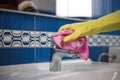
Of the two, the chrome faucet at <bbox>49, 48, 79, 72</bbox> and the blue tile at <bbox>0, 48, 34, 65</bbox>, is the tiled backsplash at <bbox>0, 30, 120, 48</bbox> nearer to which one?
the blue tile at <bbox>0, 48, 34, 65</bbox>

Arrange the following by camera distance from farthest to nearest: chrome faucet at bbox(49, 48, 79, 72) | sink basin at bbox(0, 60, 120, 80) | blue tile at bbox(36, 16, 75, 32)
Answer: blue tile at bbox(36, 16, 75, 32) < chrome faucet at bbox(49, 48, 79, 72) < sink basin at bbox(0, 60, 120, 80)

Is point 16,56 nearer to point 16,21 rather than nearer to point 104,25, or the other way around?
point 16,21

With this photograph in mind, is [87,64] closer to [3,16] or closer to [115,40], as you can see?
[115,40]

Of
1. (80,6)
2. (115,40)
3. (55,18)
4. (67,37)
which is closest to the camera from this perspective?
(67,37)

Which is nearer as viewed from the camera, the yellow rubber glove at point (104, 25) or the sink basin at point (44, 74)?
the yellow rubber glove at point (104, 25)

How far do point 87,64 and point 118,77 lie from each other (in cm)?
27

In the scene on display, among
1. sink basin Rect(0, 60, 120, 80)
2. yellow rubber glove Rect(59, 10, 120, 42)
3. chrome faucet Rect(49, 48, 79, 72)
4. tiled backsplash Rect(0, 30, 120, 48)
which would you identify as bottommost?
sink basin Rect(0, 60, 120, 80)

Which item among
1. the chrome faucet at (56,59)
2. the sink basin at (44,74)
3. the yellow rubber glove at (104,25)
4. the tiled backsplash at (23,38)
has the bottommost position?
the sink basin at (44,74)

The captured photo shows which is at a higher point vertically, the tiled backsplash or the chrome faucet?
the tiled backsplash

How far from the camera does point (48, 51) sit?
108 cm

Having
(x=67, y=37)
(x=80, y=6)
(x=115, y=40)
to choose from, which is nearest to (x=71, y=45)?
(x=67, y=37)

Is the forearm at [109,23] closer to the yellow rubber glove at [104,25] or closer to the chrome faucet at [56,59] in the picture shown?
the yellow rubber glove at [104,25]

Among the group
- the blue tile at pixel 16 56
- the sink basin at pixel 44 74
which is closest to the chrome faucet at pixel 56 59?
the sink basin at pixel 44 74

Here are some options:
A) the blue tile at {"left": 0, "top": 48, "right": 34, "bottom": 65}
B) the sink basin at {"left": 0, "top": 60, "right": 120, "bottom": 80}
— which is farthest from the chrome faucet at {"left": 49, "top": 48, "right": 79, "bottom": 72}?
the blue tile at {"left": 0, "top": 48, "right": 34, "bottom": 65}
